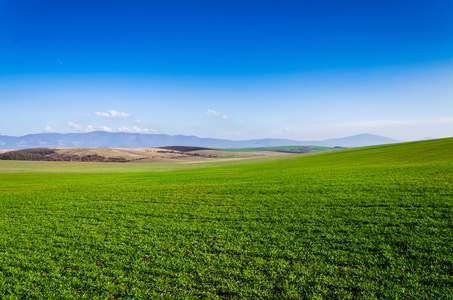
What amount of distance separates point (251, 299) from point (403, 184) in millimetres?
15445

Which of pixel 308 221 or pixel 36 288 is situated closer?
pixel 36 288

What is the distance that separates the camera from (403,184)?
51.2 ft

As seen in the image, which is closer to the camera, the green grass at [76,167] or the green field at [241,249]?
the green field at [241,249]

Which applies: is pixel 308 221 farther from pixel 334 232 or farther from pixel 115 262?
pixel 115 262

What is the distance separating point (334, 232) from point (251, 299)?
5039 millimetres

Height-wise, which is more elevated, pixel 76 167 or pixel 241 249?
pixel 241 249

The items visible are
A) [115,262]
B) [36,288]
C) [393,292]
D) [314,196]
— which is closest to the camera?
[393,292]

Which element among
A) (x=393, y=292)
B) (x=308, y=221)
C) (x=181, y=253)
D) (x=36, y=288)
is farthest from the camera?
(x=308, y=221)

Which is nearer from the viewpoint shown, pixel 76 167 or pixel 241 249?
pixel 241 249

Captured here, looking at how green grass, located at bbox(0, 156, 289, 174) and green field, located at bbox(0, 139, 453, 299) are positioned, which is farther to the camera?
green grass, located at bbox(0, 156, 289, 174)

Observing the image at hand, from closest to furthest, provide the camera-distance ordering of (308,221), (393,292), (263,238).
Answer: (393,292) → (263,238) → (308,221)

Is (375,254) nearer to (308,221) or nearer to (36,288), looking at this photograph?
(308,221)

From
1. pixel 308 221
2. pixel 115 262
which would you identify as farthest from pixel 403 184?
pixel 115 262

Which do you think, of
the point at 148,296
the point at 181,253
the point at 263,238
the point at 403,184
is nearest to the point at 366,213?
the point at 263,238
